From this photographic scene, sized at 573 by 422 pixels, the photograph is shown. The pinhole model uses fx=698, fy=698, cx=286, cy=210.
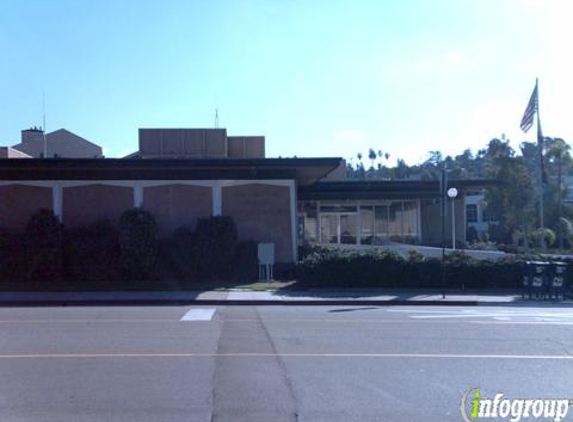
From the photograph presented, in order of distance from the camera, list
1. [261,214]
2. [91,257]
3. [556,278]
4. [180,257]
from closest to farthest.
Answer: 1. [556,278]
2. [91,257]
3. [180,257]
4. [261,214]

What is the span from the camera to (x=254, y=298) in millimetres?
19297

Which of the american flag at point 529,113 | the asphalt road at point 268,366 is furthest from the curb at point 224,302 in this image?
the american flag at point 529,113

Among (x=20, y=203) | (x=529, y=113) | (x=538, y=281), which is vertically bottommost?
(x=538, y=281)

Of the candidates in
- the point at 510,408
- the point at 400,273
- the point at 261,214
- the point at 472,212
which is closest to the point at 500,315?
the point at 400,273

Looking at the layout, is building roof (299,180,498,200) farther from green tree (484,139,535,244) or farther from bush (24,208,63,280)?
bush (24,208,63,280)

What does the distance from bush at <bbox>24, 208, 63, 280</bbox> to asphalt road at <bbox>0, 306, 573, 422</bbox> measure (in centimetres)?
819

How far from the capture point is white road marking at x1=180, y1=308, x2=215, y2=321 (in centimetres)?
1480

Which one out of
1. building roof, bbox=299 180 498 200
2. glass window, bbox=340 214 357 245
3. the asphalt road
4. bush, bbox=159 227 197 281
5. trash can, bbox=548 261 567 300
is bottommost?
the asphalt road

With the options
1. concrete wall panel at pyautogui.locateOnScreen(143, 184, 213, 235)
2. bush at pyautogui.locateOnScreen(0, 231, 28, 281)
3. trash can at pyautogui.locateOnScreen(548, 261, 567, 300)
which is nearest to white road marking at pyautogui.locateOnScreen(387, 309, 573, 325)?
trash can at pyautogui.locateOnScreen(548, 261, 567, 300)

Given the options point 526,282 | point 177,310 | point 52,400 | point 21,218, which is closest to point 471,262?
point 526,282

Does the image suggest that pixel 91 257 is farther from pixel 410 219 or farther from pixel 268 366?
pixel 410 219

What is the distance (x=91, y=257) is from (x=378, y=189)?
60.0ft

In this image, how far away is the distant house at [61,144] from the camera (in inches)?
1646

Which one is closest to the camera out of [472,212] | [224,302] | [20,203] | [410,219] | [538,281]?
[224,302]
